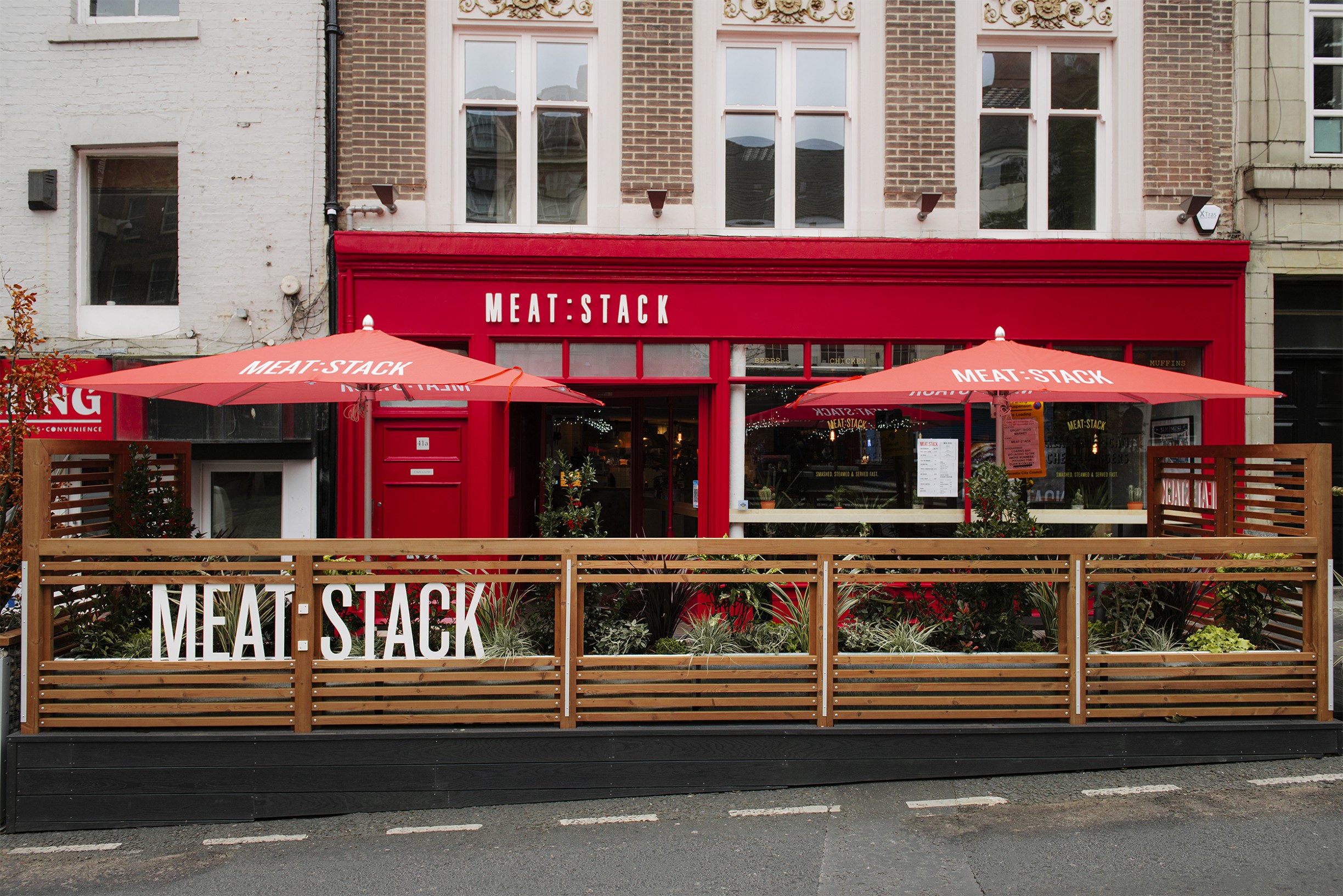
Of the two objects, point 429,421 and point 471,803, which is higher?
point 429,421

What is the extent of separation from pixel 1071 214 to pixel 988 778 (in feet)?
21.2

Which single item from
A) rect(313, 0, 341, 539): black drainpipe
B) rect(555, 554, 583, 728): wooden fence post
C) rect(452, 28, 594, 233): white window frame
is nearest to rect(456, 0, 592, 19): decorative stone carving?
rect(452, 28, 594, 233): white window frame

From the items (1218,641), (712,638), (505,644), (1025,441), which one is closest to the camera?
(505,644)

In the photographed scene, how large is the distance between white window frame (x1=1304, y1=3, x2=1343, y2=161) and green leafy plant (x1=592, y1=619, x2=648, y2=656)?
854cm

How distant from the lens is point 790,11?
8984 mm

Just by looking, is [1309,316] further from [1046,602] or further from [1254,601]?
[1046,602]

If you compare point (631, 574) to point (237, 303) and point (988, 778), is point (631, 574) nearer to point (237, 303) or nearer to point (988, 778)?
point (988, 778)

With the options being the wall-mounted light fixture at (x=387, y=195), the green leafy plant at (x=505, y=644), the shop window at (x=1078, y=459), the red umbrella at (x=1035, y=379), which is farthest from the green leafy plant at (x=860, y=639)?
the wall-mounted light fixture at (x=387, y=195)

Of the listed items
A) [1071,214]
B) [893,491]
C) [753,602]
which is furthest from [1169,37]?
[753,602]

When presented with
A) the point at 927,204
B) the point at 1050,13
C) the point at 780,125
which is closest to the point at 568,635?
the point at 927,204

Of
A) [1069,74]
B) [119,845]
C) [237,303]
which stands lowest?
[119,845]

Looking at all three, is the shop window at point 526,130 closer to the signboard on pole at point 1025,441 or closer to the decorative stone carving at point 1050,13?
the decorative stone carving at point 1050,13

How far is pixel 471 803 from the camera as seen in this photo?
471 cm

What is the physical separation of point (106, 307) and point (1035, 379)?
857 cm
